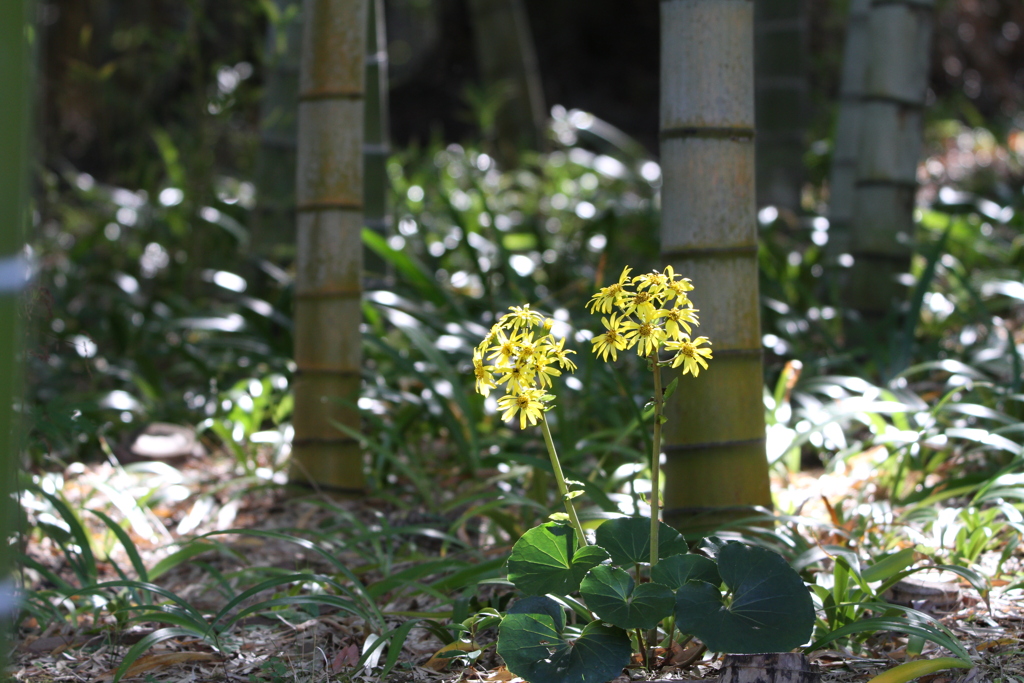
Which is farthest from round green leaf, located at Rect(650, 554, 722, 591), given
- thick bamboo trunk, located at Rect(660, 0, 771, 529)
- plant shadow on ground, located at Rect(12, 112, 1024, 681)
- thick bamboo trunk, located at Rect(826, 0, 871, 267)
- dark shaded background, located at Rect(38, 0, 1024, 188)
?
dark shaded background, located at Rect(38, 0, 1024, 188)

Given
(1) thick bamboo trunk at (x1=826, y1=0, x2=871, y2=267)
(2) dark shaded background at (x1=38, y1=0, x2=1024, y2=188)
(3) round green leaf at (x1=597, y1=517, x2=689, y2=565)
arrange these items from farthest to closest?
1. (2) dark shaded background at (x1=38, y1=0, x2=1024, y2=188)
2. (1) thick bamboo trunk at (x1=826, y1=0, x2=871, y2=267)
3. (3) round green leaf at (x1=597, y1=517, x2=689, y2=565)

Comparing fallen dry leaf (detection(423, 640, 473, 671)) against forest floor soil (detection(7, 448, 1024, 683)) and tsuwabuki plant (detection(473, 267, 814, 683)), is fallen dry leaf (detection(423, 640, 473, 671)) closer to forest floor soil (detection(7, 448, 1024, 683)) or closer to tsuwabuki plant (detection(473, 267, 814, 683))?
forest floor soil (detection(7, 448, 1024, 683))

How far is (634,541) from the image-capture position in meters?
1.05

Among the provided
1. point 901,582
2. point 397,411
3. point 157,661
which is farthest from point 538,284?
point 157,661

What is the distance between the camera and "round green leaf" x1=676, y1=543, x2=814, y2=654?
36.8 inches

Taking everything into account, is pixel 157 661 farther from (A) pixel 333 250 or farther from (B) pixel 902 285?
(B) pixel 902 285

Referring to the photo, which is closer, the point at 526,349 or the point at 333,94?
the point at 526,349

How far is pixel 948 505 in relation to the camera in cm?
170

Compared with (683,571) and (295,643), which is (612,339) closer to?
(683,571)

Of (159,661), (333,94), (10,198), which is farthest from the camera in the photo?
(333,94)

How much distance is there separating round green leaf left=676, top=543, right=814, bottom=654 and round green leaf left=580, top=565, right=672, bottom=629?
23mm

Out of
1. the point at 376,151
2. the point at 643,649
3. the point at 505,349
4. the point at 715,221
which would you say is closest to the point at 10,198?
the point at 505,349

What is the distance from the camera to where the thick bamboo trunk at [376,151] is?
245cm

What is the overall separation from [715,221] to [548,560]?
64 cm
